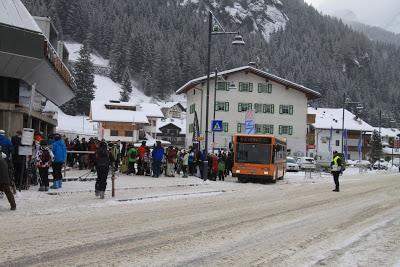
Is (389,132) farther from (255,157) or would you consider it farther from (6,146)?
(6,146)

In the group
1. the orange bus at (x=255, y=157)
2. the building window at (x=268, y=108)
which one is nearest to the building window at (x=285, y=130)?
the building window at (x=268, y=108)

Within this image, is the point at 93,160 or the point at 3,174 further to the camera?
the point at 93,160

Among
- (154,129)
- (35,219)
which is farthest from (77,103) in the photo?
(35,219)

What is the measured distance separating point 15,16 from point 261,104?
53.6 m

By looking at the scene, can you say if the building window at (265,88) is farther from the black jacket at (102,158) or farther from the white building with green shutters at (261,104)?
the black jacket at (102,158)

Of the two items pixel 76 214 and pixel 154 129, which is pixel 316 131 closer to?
pixel 154 129

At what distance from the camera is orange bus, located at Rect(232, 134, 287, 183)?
98.8 ft

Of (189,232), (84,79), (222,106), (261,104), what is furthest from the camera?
(84,79)

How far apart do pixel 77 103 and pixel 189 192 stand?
10040 centimetres

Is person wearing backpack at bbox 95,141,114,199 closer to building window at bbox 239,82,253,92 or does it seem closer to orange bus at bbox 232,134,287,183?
→ orange bus at bbox 232,134,287,183

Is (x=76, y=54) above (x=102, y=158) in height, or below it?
above

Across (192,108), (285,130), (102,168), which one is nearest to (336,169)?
(102,168)

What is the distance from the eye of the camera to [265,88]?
7362cm

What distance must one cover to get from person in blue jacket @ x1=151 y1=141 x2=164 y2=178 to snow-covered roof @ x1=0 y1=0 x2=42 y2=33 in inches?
311
